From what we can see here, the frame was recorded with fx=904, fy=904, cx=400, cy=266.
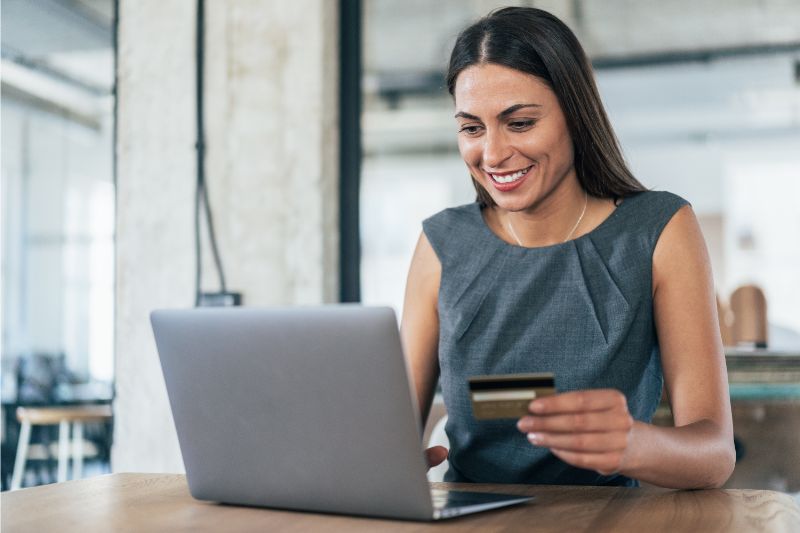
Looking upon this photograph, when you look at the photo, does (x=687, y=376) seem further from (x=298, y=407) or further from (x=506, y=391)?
(x=298, y=407)

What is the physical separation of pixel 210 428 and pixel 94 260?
119 inches

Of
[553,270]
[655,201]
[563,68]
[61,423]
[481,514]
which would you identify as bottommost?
[61,423]

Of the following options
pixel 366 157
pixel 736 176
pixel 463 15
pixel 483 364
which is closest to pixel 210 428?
pixel 483 364

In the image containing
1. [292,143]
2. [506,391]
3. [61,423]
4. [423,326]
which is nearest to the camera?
[506,391]

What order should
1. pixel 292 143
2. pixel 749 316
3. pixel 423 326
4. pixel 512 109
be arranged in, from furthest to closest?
pixel 749 316
pixel 292 143
pixel 423 326
pixel 512 109

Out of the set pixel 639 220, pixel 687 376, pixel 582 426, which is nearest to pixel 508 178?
pixel 639 220

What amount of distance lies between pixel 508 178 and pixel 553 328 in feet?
0.86

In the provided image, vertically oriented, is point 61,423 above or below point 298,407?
below

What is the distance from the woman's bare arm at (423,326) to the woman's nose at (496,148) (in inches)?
10.3

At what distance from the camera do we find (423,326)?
1.65 metres

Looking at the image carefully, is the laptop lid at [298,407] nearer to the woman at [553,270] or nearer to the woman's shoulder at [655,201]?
the woman at [553,270]

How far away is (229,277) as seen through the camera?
265 cm

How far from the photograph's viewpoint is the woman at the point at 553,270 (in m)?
1.44

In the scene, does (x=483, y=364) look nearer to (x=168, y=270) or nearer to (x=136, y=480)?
(x=136, y=480)
